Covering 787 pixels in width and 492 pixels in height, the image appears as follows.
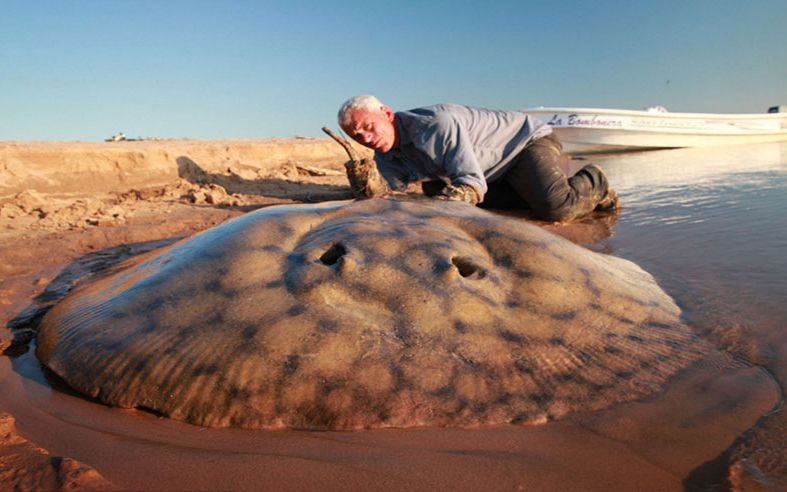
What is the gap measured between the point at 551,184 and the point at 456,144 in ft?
3.58

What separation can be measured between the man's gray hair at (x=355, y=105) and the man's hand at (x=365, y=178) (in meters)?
0.84

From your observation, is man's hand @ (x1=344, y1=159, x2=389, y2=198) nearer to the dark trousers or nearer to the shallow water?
the dark trousers

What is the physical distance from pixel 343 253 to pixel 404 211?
0.54 meters

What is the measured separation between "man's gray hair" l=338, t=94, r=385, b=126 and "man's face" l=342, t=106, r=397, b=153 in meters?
0.03

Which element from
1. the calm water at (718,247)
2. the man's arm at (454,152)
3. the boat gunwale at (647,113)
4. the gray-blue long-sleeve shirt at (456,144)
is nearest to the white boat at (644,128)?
the boat gunwale at (647,113)

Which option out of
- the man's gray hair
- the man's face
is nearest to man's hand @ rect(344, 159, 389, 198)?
the man's face

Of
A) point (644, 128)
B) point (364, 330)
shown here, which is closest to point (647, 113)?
point (644, 128)

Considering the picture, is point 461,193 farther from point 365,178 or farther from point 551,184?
point 365,178

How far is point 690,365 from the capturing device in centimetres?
167

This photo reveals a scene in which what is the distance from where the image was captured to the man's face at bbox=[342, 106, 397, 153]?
4.32m

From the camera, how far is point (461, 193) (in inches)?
160

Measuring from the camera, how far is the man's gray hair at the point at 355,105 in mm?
4270

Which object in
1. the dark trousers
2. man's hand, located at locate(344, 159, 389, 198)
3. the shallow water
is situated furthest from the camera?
man's hand, located at locate(344, 159, 389, 198)

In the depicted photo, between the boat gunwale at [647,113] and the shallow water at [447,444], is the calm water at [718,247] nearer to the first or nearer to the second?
the shallow water at [447,444]
